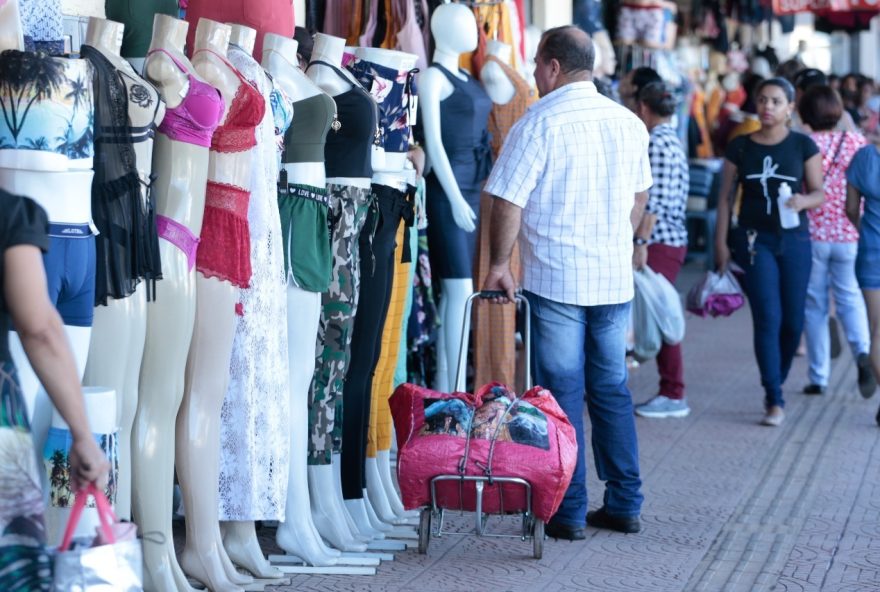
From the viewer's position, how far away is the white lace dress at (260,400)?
179 inches

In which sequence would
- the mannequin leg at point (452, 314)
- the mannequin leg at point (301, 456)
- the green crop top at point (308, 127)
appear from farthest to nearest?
1. the mannequin leg at point (452, 314)
2. the mannequin leg at point (301, 456)
3. the green crop top at point (308, 127)

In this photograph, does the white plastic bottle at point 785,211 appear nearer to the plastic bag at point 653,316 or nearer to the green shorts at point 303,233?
the plastic bag at point 653,316

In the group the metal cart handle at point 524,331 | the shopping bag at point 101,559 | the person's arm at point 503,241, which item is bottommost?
the shopping bag at point 101,559

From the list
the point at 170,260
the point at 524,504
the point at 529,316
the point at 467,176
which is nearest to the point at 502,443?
the point at 524,504

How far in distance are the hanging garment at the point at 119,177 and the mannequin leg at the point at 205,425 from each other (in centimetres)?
41

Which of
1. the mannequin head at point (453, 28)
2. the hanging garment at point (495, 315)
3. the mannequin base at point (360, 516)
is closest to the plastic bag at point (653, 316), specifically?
the hanging garment at point (495, 315)

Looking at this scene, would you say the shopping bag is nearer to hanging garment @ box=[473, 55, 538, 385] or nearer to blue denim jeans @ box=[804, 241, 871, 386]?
hanging garment @ box=[473, 55, 538, 385]

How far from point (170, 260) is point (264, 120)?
580 mm

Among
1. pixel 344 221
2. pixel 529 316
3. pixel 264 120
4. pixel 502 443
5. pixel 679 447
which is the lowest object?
pixel 679 447

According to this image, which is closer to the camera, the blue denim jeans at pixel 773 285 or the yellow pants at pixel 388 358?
the yellow pants at pixel 388 358

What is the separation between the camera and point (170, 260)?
13.3 feet

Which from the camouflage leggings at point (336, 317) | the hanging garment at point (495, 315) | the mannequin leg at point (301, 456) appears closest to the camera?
the mannequin leg at point (301, 456)

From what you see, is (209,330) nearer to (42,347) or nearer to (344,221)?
A: (344,221)

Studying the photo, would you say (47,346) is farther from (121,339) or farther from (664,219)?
(664,219)
